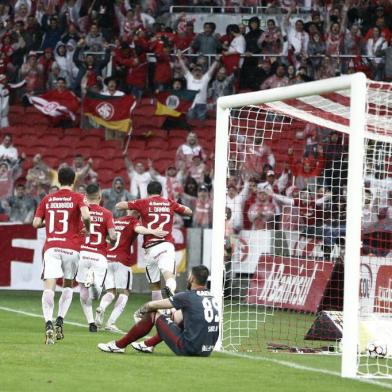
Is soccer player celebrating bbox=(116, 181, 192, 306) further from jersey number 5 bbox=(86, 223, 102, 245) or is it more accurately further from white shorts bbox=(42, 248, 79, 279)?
white shorts bbox=(42, 248, 79, 279)

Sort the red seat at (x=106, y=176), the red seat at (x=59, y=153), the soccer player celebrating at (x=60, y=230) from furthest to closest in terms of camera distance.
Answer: the red seat at (x=59, y=153)
the red seat at (x=106, y=176)
the soccer player celebrating at (x=60, y=230)

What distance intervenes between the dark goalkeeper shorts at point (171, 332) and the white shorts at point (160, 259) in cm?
353

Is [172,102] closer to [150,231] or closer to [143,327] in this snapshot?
[150,231]

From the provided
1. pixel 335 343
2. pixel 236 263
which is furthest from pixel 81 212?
pixel 236 263

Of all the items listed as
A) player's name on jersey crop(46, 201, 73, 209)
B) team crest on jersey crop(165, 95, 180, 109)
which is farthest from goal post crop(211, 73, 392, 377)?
team crest on jersey crop(165, 95, 180, 109)

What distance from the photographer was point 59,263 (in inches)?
534

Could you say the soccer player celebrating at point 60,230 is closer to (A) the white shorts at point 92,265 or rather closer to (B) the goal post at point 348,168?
(B) the goal post at point 348,168

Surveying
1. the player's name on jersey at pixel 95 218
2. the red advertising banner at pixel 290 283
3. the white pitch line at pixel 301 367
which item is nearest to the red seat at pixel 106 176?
the red advertising banner at pixel 290 283

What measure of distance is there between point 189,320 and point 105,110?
50.0ft

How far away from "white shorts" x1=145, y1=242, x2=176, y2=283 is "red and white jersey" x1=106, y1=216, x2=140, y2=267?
0.42 meters

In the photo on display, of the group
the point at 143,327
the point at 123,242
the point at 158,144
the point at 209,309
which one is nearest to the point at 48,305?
the point at 143,327

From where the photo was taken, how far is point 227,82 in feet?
85.9

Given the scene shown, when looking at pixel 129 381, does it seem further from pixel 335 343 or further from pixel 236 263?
pixel 236 263

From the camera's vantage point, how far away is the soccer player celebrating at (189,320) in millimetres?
11539
